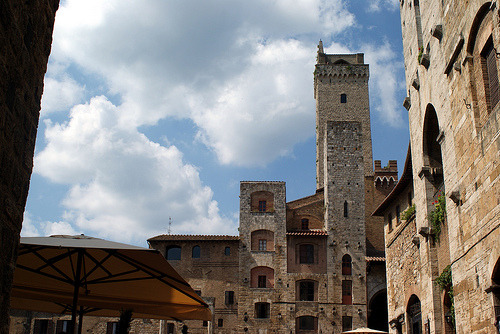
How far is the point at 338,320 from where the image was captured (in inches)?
1474

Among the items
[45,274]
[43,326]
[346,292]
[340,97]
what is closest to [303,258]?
[346,292]

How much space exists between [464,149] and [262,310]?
2914cm

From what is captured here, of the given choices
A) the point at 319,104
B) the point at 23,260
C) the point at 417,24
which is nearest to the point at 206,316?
the point at 23,260

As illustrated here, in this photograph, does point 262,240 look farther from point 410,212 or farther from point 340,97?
point 410,212

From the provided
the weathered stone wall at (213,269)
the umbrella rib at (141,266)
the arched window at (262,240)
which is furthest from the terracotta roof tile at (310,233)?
the umbrella rib at (141,266)

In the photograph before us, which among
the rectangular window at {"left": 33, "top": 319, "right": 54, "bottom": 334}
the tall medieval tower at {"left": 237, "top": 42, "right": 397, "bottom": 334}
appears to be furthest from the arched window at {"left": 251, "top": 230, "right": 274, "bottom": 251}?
the rectangular window at {"left": 33, "top": 319, "right": 54, "bottom": 334}

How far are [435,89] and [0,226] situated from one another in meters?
12.8

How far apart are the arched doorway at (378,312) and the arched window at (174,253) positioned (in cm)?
1428

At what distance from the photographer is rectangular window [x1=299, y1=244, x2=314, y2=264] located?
39.5 m

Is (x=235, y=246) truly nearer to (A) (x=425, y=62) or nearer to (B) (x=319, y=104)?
(B) (x=319, y=104)

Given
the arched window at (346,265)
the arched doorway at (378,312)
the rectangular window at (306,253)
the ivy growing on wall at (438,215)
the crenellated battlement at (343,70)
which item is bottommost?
the arched doorway at (378,312)

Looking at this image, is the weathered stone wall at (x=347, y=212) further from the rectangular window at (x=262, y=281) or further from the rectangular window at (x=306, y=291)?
the rectangular window at (x=262, y=281)

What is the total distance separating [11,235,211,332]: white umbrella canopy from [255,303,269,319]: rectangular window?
29097 millimetres

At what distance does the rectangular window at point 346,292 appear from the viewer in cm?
3800
